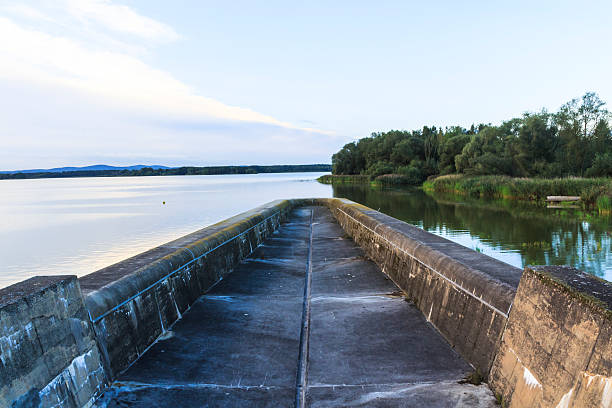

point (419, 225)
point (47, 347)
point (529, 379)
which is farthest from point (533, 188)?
point (47, 347)

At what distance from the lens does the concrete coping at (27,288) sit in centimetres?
266

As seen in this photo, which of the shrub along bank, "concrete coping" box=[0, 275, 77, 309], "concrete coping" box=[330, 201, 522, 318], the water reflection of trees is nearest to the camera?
"concrete coping" box=[0, 275, 77, 309]

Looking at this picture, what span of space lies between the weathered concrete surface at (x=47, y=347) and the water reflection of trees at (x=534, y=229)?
14.2 metres

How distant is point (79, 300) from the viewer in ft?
10.9

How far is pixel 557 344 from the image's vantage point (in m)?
2.65

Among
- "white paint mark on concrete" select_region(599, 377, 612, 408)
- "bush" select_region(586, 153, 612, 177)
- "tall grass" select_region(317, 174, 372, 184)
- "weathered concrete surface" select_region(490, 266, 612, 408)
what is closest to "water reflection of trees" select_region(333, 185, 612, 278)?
"weathered concrete surface" select_region(490, 266, 612, 408)

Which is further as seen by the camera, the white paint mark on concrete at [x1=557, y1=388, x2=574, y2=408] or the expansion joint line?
the expansion joint line

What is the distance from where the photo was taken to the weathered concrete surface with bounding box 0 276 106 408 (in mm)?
2557

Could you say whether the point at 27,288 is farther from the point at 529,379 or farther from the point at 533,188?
the point at 533,188

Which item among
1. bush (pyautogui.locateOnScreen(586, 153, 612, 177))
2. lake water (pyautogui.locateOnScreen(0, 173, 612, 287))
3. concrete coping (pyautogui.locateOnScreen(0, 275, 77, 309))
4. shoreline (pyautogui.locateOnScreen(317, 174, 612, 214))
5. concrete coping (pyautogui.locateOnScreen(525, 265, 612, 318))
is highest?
bush (pyautogui.locateOnScreen(586, 153, 612, 177))

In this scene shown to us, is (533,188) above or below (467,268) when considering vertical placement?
below

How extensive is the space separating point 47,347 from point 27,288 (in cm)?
44

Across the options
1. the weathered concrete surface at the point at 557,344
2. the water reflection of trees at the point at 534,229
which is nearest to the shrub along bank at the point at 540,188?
the water reflection of trees at the point at 534,229

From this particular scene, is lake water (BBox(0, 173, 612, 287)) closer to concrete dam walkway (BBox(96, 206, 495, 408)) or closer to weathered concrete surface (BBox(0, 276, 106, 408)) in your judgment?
concrete dam walkway (BBox(96, 206, 495, 408))
